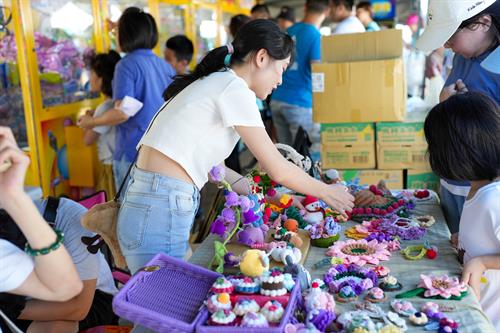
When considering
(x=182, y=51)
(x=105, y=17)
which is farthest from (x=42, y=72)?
(x=182, y=51)

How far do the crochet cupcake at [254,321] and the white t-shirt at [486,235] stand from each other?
2.34 ft

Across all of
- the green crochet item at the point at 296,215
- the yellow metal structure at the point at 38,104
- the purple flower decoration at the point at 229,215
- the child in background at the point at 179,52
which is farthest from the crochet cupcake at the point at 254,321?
the child in background at the point at 179,52

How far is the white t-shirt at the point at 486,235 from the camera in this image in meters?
1.44

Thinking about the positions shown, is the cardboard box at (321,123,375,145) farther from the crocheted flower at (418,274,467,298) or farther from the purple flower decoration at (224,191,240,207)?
the crocheted flower at (418,274,467,298)

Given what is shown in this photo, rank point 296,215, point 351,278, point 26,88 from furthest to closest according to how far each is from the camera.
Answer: point 26,88 → point 296,215 → point 351,278

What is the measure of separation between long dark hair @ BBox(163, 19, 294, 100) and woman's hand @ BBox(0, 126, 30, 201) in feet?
2.32

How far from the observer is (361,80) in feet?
11.0

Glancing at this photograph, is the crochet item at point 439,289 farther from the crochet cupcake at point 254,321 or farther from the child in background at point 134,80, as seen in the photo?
the child in background at point 134,80

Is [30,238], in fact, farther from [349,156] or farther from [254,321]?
[349,156]

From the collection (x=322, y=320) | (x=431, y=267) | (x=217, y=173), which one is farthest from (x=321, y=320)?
(x=217, y=173)

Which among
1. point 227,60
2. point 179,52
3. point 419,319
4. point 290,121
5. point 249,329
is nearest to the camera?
point 249,329

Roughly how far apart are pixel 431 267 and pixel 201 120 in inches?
31.0

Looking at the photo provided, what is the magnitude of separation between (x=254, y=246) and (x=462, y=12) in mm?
1147

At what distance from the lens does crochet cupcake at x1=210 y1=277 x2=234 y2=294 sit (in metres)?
1.22
